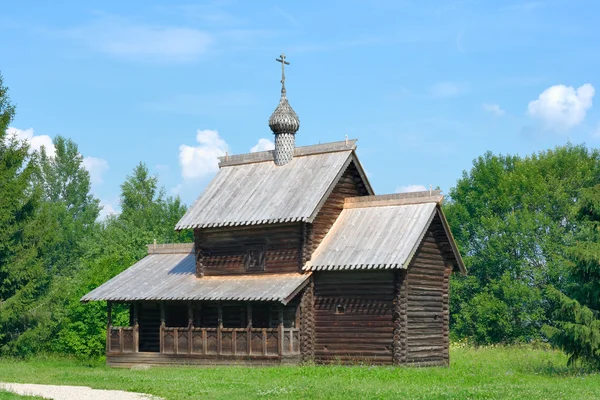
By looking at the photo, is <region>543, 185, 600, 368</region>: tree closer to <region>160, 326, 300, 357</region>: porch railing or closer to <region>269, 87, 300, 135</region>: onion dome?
<region>160, 326, 300, 357</region>: porch railing

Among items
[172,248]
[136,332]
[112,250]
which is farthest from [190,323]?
[112,250]

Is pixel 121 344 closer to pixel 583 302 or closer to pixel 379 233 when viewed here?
pixel 379 233

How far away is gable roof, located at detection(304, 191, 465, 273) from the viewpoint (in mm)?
34312

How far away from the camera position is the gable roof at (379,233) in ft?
113

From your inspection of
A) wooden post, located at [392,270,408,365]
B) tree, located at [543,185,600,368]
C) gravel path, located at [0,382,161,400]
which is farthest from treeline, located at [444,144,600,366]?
gravel path, located at [0,382,161,400]

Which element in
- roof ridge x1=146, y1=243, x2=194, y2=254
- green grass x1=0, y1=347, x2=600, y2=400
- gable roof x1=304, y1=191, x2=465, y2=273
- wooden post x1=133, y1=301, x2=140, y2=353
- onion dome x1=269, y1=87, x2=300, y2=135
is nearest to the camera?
green grass x1=0, y1=347, x2=600, y2=400

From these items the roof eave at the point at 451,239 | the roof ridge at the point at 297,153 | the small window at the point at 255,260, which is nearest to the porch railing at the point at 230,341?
the small window at the point at 255,260

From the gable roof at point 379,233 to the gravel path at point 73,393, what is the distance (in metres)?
11.1

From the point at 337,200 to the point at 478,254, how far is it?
25.0m

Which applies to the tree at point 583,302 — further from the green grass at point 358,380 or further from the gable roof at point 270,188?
the gable roof at point 270,188

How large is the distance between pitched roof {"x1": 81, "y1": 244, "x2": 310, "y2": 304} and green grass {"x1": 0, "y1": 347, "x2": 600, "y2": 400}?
2.79m

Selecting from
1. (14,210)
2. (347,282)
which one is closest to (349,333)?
(347,282)

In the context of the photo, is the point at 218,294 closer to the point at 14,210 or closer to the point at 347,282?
the point at 347,282

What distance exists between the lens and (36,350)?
50.0 m
